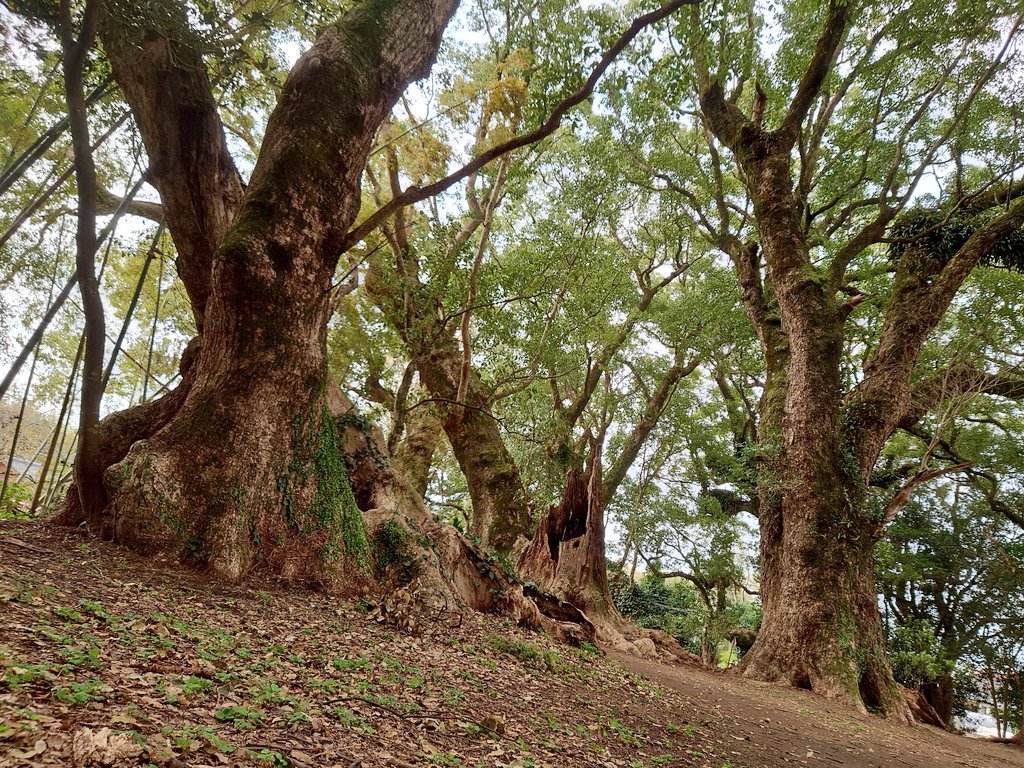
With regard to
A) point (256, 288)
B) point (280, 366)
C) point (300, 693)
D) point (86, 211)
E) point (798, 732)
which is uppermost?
point (256, 288)

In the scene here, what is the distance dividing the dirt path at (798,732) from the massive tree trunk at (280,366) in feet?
11.7

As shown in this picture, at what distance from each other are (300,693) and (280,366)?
2706 millimetres

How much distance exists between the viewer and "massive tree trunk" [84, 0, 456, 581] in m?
3.73

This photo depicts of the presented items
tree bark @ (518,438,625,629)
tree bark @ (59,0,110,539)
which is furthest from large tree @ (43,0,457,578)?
tree bark @ (518,438,625,629)

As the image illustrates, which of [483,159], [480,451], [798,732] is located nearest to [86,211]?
[483,159]

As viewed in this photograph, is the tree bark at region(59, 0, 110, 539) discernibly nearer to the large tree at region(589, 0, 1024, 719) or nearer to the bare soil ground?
the bare soil ground

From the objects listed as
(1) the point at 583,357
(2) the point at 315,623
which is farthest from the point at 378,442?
(1) the point at 583,357

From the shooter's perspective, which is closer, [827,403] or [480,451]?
[827,403]

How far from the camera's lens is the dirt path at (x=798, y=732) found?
3881 mm

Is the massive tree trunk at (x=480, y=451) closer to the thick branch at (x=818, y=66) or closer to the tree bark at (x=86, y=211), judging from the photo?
the tree bark at (x=86, y=211)

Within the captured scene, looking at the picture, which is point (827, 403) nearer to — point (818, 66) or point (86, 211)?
point (818, 66)

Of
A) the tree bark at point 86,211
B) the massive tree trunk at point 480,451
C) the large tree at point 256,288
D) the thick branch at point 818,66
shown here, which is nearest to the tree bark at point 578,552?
the massive tree trunk at point 480,451

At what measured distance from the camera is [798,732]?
4.53m

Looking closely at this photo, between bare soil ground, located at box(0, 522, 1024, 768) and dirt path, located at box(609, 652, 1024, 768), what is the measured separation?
0.11 ft
